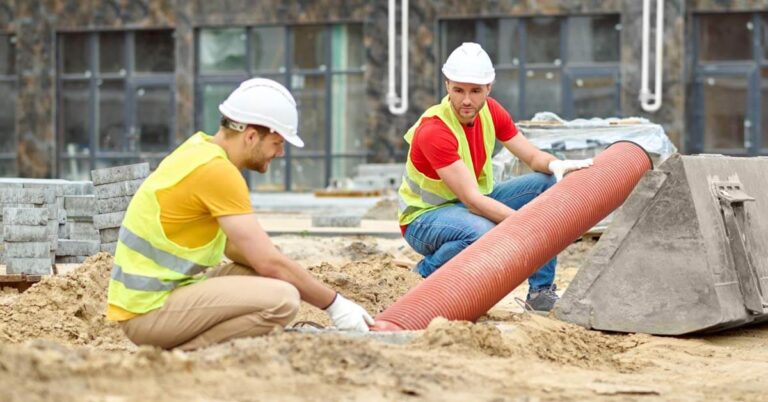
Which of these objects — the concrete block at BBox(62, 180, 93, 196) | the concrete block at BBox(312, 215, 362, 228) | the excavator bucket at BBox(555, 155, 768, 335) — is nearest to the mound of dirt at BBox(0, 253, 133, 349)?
the concrete block at BBox(62, 180, 93, 196)

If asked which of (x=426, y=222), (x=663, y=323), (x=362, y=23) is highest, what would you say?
(x=362, y=23)

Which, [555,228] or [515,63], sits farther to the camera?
[515,63]

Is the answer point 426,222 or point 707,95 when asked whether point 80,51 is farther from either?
point 426,222

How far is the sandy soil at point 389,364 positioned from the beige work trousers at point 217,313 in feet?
0.53

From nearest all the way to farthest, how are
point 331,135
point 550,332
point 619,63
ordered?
point 550,332 < point 619,63 < point 331,135

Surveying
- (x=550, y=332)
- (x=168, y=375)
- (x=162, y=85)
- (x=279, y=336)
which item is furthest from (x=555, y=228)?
(x=162, y=85)

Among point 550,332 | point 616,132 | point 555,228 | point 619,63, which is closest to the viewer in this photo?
point 550,332

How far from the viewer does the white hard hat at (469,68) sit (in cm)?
796

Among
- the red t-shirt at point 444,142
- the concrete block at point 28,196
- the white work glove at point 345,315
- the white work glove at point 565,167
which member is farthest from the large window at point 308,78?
the white work glove at point 345,315

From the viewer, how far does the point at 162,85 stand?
26844 mm

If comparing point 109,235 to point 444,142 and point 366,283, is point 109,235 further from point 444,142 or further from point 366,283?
point 444,142

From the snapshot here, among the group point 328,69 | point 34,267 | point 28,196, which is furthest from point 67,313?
point 328,69

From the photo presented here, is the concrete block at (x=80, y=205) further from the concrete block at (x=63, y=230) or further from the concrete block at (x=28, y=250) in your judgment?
the concrete block at (x=28, y=250)

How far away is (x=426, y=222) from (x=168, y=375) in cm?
343
